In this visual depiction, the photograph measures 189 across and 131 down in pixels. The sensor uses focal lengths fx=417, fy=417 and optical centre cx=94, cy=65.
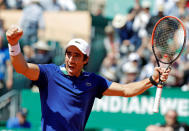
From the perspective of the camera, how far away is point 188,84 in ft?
32.7

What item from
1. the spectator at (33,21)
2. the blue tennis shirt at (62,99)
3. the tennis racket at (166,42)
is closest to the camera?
the blue tennis shirt at (62,99)

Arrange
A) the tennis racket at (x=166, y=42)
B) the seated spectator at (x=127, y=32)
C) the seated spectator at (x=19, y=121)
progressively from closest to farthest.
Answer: the tennis racket at (x=166, y=42)
the seated spectator at (x=19, y=121)
the seated spectator at (x=127, y=32)

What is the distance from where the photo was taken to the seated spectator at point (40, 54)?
9.87m

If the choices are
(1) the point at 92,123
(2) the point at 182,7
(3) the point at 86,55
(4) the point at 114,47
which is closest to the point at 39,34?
(4) the point at 114,47

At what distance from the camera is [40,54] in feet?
32.9

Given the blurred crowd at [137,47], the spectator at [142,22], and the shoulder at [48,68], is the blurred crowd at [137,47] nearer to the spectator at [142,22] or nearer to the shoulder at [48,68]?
the spectator at [142,22]

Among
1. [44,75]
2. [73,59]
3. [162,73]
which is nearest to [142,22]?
[162,73]

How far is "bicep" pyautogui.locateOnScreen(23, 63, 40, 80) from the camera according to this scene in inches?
165

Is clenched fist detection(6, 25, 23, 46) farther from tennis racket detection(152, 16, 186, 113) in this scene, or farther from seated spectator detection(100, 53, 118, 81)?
seated spectator detection(100, 53, 118, 81)

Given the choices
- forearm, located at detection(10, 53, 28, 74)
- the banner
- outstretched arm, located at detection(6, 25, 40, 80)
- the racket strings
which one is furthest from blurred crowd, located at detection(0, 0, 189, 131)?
forearm, located at detection(10, 53, 28, 74)

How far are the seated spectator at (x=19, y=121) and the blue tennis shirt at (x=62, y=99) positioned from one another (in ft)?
15.1

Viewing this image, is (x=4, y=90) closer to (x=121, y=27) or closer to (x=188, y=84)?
(x=121, y=27)

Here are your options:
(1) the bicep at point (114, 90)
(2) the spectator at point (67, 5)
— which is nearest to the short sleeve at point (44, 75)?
(1) the bicep at point (114, 90)

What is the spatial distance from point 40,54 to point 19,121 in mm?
1820
